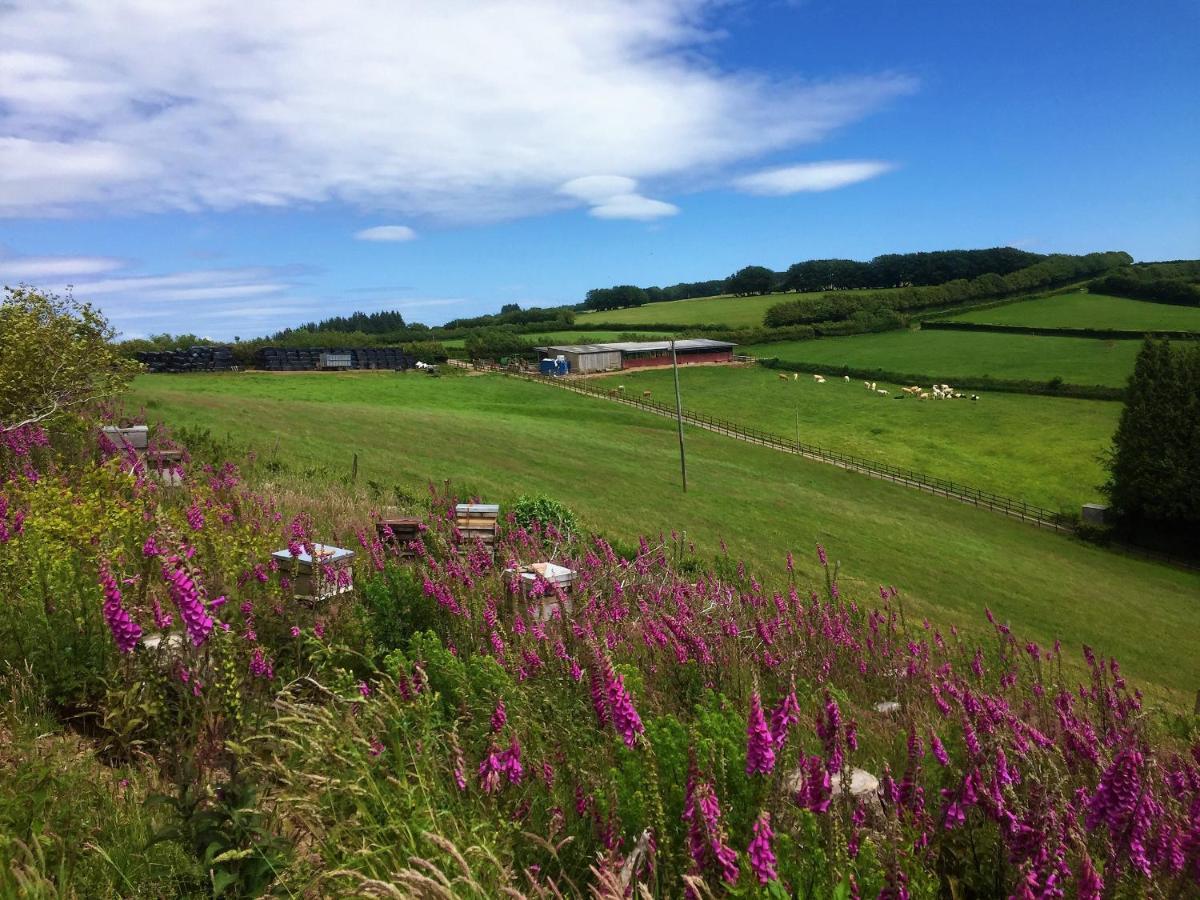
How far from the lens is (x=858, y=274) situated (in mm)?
142125

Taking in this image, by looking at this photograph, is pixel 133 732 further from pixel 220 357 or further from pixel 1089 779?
pixel 220 357

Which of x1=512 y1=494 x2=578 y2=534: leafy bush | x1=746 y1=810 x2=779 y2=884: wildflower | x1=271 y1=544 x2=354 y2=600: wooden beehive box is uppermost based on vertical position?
x1=746 y1=810 x2=779 y2=884: wildflower

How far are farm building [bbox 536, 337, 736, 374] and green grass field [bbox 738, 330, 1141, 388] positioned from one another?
769 cm

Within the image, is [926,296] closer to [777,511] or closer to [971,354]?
[971,354]

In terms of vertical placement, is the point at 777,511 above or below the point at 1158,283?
below

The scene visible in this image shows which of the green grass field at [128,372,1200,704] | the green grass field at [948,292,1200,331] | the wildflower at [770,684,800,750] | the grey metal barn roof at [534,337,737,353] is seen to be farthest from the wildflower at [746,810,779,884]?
the green grass field at [948,292,1200,331]

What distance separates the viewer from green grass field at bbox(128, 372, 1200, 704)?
24.3 meters

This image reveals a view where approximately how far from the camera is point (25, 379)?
14828 mm

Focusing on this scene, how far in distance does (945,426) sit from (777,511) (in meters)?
31.4

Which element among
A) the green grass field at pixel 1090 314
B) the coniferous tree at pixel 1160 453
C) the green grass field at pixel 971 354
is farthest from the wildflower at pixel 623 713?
the green grass field at pixel 1090 314

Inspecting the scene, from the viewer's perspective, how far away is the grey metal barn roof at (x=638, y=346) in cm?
7994

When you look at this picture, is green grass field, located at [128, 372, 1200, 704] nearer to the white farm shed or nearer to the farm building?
the white farm shed

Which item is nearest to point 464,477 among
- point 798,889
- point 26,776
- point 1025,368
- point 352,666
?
point 352,666

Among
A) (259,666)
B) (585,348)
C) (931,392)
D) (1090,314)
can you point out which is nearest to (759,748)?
(259,666)
